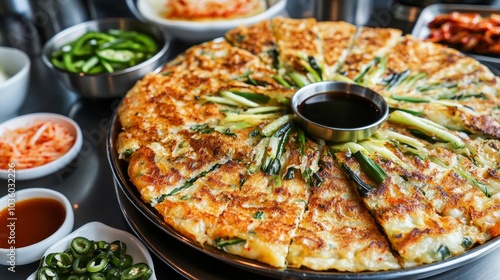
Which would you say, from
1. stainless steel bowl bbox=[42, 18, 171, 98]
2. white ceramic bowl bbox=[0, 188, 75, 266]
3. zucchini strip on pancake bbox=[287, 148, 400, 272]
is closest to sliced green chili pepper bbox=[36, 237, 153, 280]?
white ceramic bowl bbox=[0, 188, 75, 266]

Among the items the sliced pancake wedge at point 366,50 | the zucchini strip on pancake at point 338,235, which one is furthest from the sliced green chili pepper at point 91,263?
the sliced pancake wedge at point 366,50

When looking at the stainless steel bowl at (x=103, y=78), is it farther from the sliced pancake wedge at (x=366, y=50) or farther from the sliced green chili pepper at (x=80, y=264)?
the sliced green chili pepper at (x=80, y=264)

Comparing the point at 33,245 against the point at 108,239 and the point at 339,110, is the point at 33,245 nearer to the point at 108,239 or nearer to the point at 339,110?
the point at 108,239

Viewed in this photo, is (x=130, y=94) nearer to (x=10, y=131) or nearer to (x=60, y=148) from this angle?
(x=60, y=148)

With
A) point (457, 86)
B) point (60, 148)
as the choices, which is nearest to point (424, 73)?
point (457, 86)

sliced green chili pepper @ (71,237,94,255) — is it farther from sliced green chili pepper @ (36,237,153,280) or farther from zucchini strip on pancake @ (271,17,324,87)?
zucchini strip on pancake @ (271,17,324,87)

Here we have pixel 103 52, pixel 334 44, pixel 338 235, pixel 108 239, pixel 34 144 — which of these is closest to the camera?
pixel 338 235

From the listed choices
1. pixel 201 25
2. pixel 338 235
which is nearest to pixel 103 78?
pixel 201 25
